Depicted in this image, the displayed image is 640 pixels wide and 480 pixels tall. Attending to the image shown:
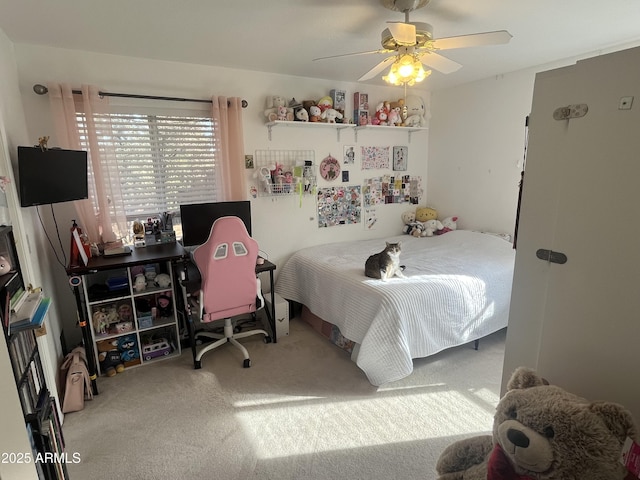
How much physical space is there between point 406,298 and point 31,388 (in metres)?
2.04

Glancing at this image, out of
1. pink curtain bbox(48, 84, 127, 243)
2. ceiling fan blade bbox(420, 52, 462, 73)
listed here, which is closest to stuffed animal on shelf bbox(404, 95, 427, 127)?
ceiling fan blade bbox(420, 52, 462, 73)

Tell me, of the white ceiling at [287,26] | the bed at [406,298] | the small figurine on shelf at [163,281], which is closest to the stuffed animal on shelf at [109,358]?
A: the small figurine on shelf at [163,281]

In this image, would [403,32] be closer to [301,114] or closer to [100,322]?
[301,114]

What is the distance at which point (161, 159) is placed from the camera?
2938mm

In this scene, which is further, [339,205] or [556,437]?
[339,205]

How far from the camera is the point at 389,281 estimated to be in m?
2.52

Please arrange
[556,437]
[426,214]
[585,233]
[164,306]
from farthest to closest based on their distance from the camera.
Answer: [426,214]
[164,306]
[585,233]
[556,437]

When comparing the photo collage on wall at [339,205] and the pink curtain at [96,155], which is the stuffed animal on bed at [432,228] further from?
the pink curtain at [96,155]

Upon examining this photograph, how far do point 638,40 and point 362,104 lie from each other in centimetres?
221

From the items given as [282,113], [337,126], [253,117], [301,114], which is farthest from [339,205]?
[253,117]

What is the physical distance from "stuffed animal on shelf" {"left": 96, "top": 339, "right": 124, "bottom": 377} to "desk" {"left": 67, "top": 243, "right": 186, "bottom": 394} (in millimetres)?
75

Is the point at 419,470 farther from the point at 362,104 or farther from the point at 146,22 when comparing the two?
the point at 362,104

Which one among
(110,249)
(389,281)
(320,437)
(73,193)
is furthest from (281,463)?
(73,193)

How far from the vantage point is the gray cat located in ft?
8.42
